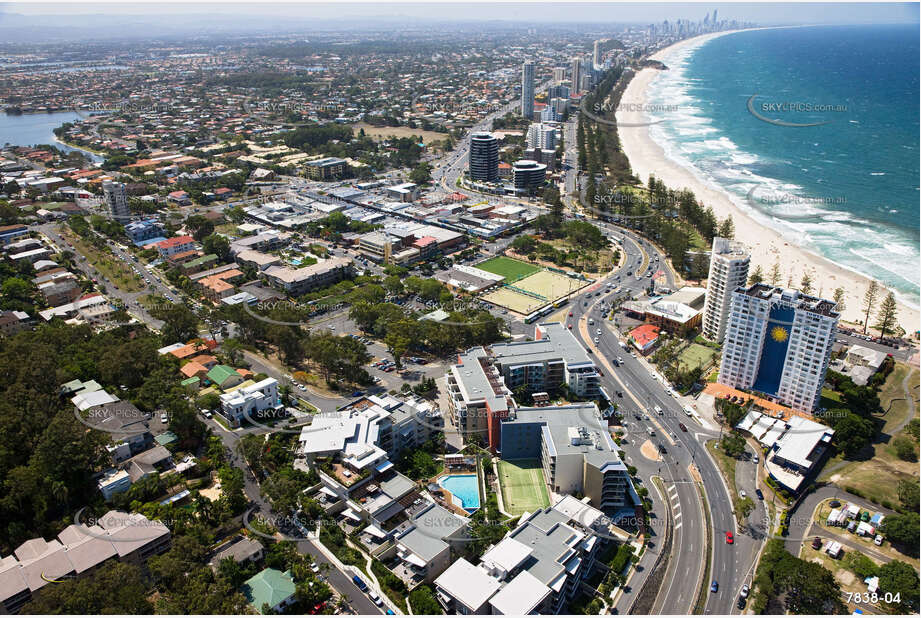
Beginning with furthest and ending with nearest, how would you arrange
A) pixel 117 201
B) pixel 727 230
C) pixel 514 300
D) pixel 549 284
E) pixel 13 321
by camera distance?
pixel 117 201 → pixel 727 230 → pixel 549 284 → pixel 514 300 → pixel 13 321

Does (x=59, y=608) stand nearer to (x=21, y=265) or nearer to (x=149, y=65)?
(x=21, y=265)

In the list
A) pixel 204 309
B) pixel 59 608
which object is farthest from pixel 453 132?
pixel 59 608

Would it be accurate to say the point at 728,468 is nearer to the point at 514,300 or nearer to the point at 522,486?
the point at 522,486

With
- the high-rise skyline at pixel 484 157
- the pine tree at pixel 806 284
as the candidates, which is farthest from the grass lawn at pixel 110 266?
the pine tree at pixel 806 284

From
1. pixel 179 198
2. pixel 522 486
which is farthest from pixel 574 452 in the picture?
pixel 179 198

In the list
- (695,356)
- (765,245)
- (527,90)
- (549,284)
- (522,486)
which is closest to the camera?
(522,486)

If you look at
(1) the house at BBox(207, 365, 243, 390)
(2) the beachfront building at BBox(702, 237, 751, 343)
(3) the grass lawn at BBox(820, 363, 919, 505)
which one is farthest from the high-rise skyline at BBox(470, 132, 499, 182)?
(3) the grass lawn at BBox(820, 363, 919, 505)

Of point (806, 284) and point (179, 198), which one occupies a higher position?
point (179, 198)

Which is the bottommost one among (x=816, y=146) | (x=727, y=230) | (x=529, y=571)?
(x=529, y=571)

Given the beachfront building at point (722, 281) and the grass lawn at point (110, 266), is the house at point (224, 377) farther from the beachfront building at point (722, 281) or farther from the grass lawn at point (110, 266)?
the beachfront building at point (722, 281)
